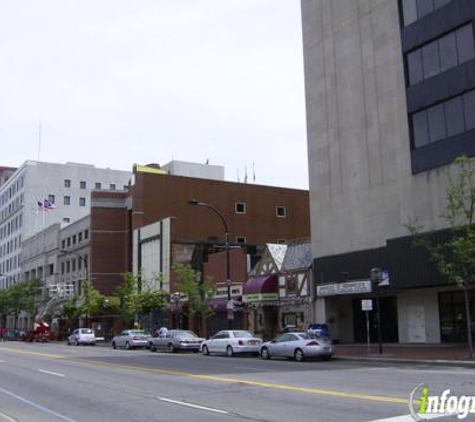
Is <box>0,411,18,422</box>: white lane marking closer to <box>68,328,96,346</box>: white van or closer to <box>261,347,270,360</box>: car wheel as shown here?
<box>261,347,270,360</box>: car wheel

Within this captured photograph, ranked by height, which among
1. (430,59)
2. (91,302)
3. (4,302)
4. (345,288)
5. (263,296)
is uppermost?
(430,59)

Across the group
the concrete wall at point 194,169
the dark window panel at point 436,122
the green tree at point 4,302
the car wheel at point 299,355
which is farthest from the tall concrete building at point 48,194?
the car wheel at point 299,355

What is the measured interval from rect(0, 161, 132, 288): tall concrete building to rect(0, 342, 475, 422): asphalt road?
92.9 m

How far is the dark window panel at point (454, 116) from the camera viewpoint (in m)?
34.8

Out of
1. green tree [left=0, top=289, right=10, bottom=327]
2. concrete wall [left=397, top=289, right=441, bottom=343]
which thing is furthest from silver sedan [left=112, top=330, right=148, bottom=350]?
green tree [left=0, top=289, right=10, bottom=327]

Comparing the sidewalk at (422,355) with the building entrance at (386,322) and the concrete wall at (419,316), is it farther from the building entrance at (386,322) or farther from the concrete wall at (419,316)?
the building entrance at (386,322)

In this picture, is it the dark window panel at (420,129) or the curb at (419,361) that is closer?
the curb at (419,361)

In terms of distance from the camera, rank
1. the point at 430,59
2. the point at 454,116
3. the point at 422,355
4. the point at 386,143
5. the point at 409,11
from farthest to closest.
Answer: the point at 386,143
the point at 409,11
the point at 430,59
the point at 454,116
the point at 422,355

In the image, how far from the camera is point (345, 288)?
40.0 meters

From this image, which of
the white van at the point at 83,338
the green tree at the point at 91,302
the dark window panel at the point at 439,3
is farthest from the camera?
the green tree at the point at 91,302

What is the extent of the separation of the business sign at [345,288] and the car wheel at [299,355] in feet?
35.1

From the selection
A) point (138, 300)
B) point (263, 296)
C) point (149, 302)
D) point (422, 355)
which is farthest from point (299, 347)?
point (138, 300)

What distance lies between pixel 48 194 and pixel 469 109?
90001 millimetres

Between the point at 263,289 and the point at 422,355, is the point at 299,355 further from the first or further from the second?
the point at 263,289
